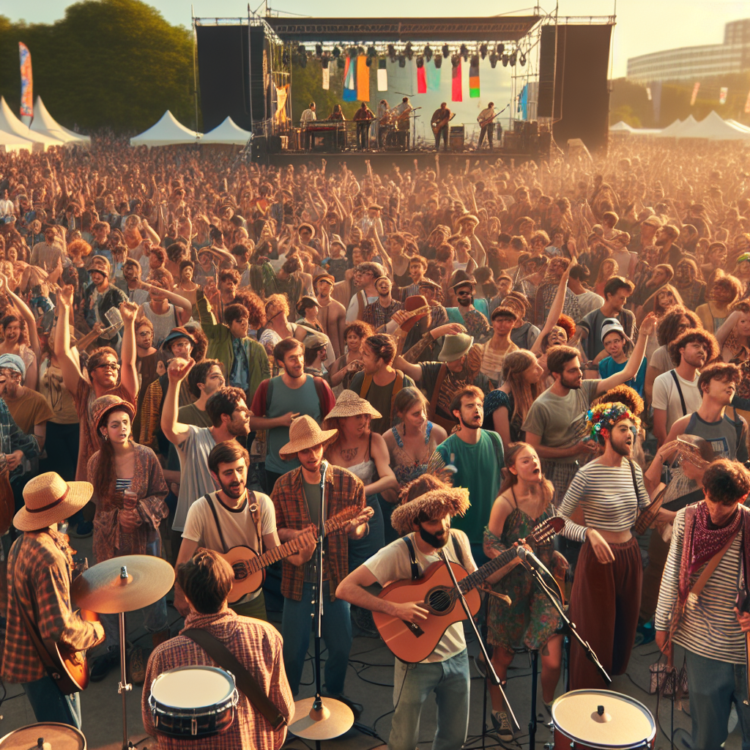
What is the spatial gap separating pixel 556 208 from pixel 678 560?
9.21m

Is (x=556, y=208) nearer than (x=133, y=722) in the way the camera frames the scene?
No

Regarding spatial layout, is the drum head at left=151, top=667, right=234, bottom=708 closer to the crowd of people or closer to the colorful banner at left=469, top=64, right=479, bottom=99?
the crowd of people

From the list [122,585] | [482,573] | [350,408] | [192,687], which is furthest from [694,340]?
[192,687]

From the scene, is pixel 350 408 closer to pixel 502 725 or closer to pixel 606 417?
pixel 606 417

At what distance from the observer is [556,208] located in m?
12.1

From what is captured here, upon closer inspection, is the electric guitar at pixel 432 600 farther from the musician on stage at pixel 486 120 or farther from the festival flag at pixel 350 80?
the festival flag at pixel 350 80

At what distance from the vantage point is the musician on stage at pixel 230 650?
2.86 m

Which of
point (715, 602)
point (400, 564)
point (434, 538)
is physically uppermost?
point (434, 538)

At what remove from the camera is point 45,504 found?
3.53 metres

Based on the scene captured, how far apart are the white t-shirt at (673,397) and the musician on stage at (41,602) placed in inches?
138

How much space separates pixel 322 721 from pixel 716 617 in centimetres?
176

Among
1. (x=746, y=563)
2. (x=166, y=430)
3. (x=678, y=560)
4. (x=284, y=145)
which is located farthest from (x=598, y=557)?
(x=284, y=145)

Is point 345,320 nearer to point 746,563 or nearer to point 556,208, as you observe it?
point 746,563

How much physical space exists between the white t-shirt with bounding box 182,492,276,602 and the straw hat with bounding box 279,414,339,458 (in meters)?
0.29
